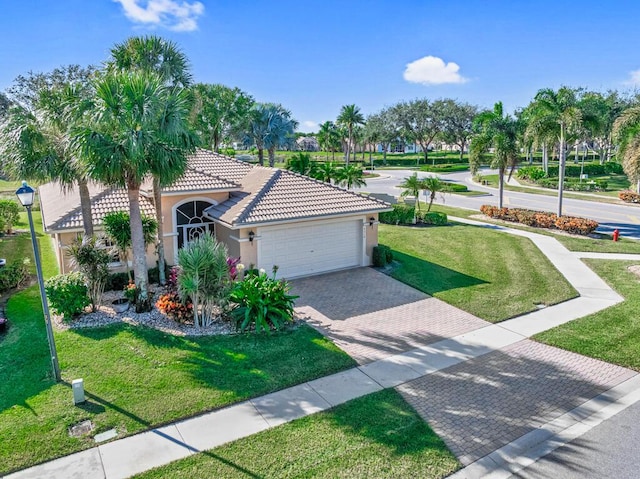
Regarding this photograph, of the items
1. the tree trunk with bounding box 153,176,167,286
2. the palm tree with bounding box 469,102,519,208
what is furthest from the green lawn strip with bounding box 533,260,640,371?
the palm tree with bounding box 469,102,519,208

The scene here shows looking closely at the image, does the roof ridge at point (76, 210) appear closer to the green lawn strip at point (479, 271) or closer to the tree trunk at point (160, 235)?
the tree trunk at point (160, 235)

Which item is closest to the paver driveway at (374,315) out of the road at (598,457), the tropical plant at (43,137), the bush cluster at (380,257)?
the bush cluster at (380,257)

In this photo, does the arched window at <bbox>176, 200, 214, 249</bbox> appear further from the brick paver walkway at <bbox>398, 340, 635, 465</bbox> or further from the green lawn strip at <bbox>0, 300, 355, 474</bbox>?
the brick paver walkway at <bbox>398, 340, 635, 465</bbox>

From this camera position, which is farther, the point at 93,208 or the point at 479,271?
the point at 479,271

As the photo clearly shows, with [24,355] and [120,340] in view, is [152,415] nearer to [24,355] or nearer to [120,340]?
[120,340]

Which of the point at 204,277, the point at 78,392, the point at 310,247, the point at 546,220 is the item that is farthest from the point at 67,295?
the point at 546,220

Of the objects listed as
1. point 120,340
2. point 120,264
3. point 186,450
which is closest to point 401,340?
point 186,450

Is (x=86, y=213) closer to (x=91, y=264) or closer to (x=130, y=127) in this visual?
(x=91, y=264)
